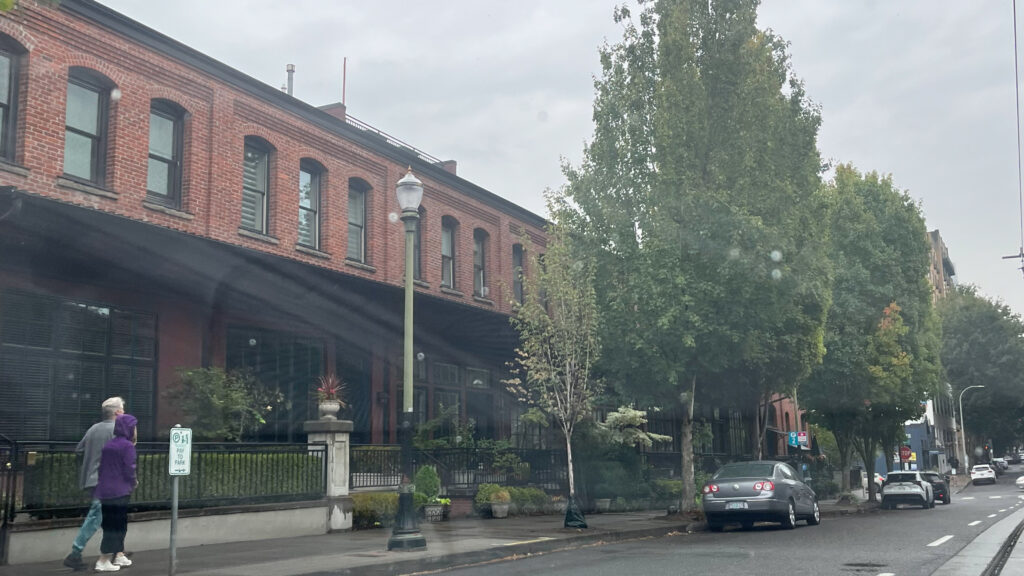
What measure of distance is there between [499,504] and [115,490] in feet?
34.4

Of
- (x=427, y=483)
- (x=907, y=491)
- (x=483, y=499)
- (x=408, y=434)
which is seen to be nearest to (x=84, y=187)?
(x=408, y=434)

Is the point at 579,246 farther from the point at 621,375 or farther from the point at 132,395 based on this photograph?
the point at 132,395

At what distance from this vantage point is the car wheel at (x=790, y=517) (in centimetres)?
1806

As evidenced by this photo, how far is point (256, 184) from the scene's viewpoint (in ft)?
69.7

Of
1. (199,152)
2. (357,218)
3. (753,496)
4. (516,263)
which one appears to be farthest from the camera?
(516,263)

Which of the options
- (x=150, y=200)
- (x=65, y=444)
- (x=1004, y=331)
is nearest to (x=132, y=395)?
(x=150, y=200)

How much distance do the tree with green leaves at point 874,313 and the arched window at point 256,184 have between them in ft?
68.9

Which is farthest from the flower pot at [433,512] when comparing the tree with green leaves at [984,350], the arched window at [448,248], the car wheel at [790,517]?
the tree with green leaves at [984,350]

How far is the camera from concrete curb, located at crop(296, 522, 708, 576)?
1055 cm

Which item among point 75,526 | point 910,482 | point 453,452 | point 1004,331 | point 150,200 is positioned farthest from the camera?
point 1004,331

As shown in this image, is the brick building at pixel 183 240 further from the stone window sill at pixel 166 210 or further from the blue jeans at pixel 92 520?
the blue jeans at pixel 92 520

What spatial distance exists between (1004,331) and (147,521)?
66475 millimetres

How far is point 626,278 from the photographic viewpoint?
21438mm

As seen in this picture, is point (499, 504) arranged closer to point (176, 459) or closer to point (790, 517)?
point (790, 517)
